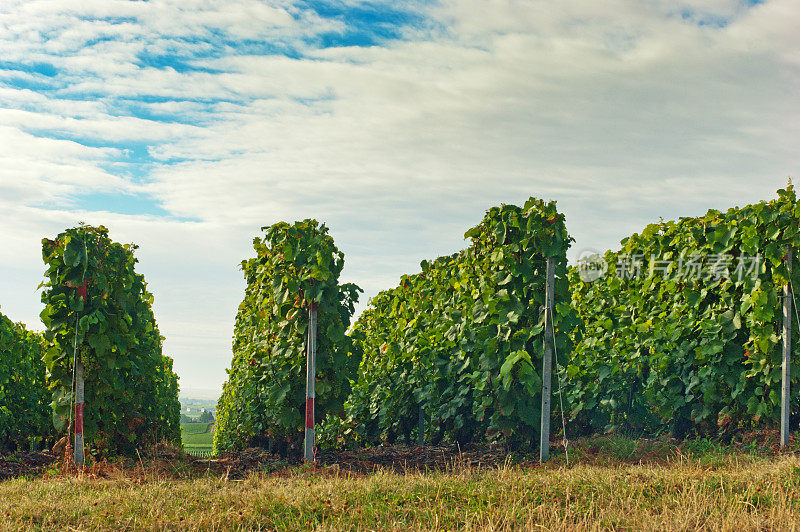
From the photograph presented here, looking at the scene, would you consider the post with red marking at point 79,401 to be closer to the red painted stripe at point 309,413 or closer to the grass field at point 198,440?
the red painted stripe at point 309,413

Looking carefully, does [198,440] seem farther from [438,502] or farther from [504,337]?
[438,502]

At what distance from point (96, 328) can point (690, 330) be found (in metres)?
8.39

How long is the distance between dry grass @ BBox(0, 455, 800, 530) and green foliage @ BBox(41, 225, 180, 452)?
7.09 ft

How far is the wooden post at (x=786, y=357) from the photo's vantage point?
8.86m

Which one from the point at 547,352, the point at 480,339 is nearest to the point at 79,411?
the point at 480,339

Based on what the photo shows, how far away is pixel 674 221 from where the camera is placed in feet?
34.4

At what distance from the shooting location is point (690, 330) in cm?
984

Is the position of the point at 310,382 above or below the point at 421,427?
above

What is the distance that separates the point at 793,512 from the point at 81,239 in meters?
8.57

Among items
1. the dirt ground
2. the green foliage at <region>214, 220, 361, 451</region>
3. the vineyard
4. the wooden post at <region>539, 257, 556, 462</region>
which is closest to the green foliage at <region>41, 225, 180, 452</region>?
the vineyard

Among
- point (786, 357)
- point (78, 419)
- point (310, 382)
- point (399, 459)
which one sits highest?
point (786, 357)

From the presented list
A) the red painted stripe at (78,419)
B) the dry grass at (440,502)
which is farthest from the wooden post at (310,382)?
the red painted stripe at (78,419)

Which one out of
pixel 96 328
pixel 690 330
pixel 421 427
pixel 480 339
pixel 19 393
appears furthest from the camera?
pixel 19 393

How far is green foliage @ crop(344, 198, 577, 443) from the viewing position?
8.79 metres
